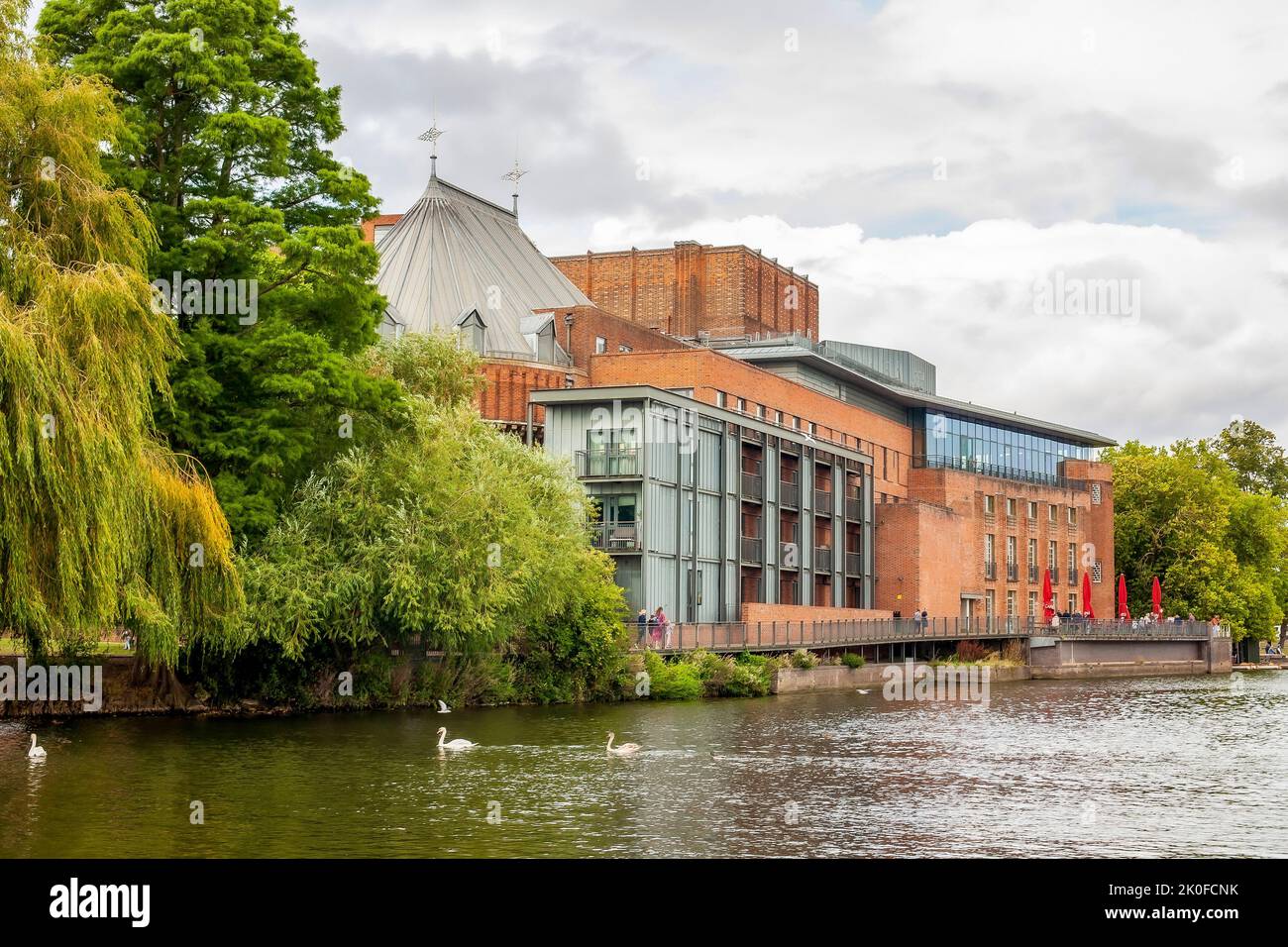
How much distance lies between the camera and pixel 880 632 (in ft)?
204

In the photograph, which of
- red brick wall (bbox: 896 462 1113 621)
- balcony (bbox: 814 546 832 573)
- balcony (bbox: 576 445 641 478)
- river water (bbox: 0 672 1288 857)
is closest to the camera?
river water (bbox: 0 672 1288 857)

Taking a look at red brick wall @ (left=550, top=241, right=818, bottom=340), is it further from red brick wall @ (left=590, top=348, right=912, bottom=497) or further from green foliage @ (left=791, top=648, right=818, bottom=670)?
green foliage @ (left=791, top=648, right=818, bottom=670)

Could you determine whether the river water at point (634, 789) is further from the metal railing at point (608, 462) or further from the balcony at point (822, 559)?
the balcony at point (822, 559)

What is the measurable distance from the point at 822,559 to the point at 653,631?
67.6ft

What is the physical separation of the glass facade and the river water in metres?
50.0

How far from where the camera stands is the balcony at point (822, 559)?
A: 6611 centimetres

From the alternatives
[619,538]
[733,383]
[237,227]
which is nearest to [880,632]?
[733,383]

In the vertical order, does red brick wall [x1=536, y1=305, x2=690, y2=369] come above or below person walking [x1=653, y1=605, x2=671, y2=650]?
above

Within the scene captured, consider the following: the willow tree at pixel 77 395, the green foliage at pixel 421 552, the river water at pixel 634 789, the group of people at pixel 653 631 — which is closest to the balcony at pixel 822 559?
the group of people at pixel 653 631

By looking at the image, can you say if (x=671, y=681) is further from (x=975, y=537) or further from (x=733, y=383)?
(x=975, y=537)

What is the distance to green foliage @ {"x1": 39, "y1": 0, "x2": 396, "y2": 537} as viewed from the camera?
32344 millimetres

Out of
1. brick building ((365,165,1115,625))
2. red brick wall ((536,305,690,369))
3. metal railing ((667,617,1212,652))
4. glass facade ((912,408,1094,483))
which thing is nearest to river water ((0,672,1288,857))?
metal railing ((667,617,1212,652))

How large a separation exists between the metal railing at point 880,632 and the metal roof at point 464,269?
18.7 metres

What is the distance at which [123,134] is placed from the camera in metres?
29.6
